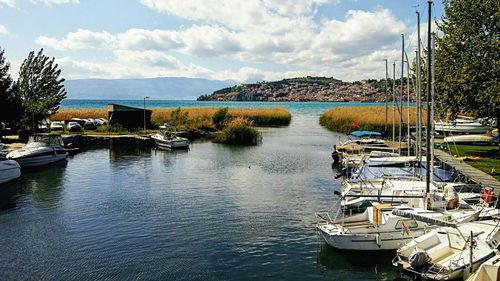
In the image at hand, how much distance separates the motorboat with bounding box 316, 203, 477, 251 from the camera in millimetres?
21000

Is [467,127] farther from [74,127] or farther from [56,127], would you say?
[56,127]

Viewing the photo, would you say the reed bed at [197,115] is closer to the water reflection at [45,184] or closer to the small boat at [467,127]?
the water reflection at [45,184]

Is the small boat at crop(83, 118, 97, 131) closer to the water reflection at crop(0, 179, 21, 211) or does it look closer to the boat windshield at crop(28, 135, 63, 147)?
the boat windshield at crop(28, 135, 63, 147)

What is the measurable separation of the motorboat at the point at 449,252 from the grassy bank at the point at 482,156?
15.4 m

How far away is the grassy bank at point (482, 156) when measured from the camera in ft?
120

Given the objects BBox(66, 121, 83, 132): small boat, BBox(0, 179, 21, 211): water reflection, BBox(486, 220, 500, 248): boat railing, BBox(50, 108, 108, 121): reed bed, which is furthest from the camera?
BBox(50, 108, 108, 121): reed bed

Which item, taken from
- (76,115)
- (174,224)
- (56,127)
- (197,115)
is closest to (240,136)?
(197,115)

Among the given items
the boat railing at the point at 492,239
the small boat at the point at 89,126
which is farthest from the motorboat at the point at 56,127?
the boat railing at the point at 492,239

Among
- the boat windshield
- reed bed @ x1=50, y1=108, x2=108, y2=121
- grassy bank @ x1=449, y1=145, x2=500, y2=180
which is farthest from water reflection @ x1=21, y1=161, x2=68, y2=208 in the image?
reed bed @ x1=50, y1=108, x2=108, y2=121

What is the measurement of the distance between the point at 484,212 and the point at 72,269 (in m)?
19.1

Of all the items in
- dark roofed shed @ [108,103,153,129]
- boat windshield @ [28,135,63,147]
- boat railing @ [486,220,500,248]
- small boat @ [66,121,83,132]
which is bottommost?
boat railing @ [486,220,500,248]

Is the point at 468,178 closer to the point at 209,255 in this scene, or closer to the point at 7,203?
the point at 209,255

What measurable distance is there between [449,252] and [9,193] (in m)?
30.5

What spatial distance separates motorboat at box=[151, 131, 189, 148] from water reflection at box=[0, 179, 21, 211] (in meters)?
23.4
